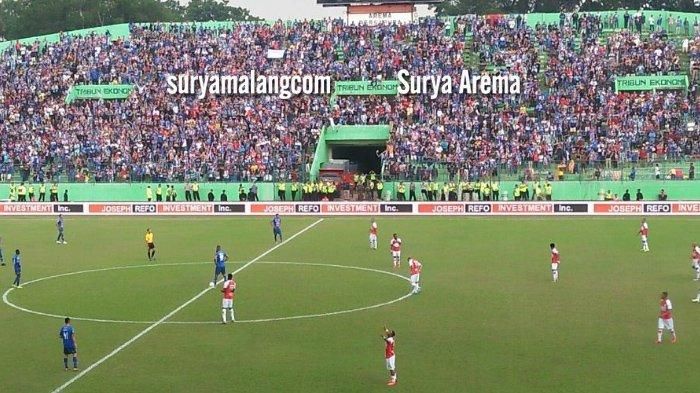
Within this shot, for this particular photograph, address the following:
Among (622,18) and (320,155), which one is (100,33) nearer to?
(320,155)

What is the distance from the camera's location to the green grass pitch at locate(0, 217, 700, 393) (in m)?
22.2

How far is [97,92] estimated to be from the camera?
82.1 meters

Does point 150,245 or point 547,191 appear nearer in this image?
point 150,245

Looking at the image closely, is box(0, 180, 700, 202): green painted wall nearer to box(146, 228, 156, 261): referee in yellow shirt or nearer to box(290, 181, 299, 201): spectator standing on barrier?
box(290, 181, 299, 201): spectator standing on barrier

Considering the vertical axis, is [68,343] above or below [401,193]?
below

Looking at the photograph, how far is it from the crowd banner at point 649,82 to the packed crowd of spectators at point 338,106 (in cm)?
75

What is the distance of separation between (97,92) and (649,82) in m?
44.1

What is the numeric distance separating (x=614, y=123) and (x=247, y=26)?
110 feet

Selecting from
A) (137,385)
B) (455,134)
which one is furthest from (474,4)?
(137,385)

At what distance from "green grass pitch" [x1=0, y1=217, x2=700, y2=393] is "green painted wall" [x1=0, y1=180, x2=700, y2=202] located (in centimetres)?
1421

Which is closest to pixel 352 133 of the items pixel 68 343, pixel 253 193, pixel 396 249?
pixel 253 193

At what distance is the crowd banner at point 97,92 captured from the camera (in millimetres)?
81812

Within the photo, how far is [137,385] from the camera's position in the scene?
2166 centimetres

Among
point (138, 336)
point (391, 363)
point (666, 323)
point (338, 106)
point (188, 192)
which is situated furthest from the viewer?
point (338, 106)
